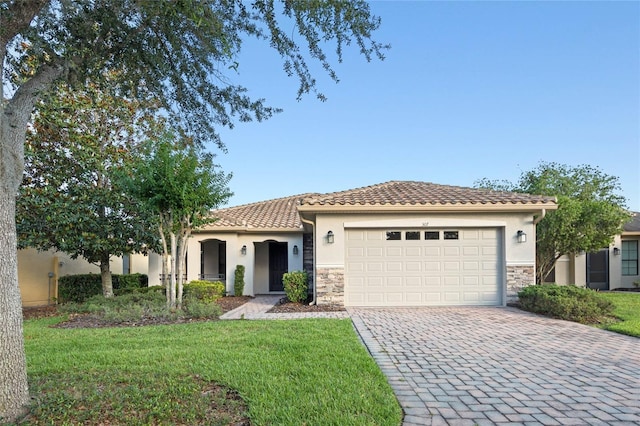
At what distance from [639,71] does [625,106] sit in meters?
1.44

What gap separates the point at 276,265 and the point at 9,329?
1345 centimetres

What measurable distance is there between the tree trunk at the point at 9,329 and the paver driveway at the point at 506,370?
3.57 metres

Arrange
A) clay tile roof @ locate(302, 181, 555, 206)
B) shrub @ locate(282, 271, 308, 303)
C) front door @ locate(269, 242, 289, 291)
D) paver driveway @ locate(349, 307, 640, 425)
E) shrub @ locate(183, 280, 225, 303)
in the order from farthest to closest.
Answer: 1. front door @ locate(269, 242, 289, 291)
2. shrub @ locate(183, 280, 225, 303)
3. shrub @ locate(282, 271, 308, 303)
4. clay tile roof @ locate(302, 181, 555, 206)
5. paver driveway @ locate(349, 307, 640, 425)

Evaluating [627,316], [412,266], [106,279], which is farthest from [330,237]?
[106,279]

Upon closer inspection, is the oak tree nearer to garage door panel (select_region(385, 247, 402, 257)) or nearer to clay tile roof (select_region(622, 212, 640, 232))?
garage door panel (select_region(385, 247, 402, 257))

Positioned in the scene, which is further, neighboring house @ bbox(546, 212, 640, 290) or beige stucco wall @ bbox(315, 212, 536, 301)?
neighboring house @ bbox(546, 212, 640, 290)

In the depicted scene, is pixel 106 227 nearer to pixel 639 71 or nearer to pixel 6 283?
pixel 6 283

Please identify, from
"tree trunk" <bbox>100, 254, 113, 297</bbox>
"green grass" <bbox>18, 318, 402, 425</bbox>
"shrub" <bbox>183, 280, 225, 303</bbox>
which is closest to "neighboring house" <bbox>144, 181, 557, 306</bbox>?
"shrub" <bbox>183, 280, 225, 303</bbox>

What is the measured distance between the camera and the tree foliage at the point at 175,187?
9367mm

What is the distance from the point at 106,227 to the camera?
1145 centimetres

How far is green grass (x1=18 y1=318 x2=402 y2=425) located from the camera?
350 cm

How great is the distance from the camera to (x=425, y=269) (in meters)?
11.1

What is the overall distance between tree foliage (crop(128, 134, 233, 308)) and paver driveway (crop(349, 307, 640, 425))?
195 inches

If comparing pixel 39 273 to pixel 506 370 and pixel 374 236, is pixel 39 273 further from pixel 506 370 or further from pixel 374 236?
pixel 506 370
